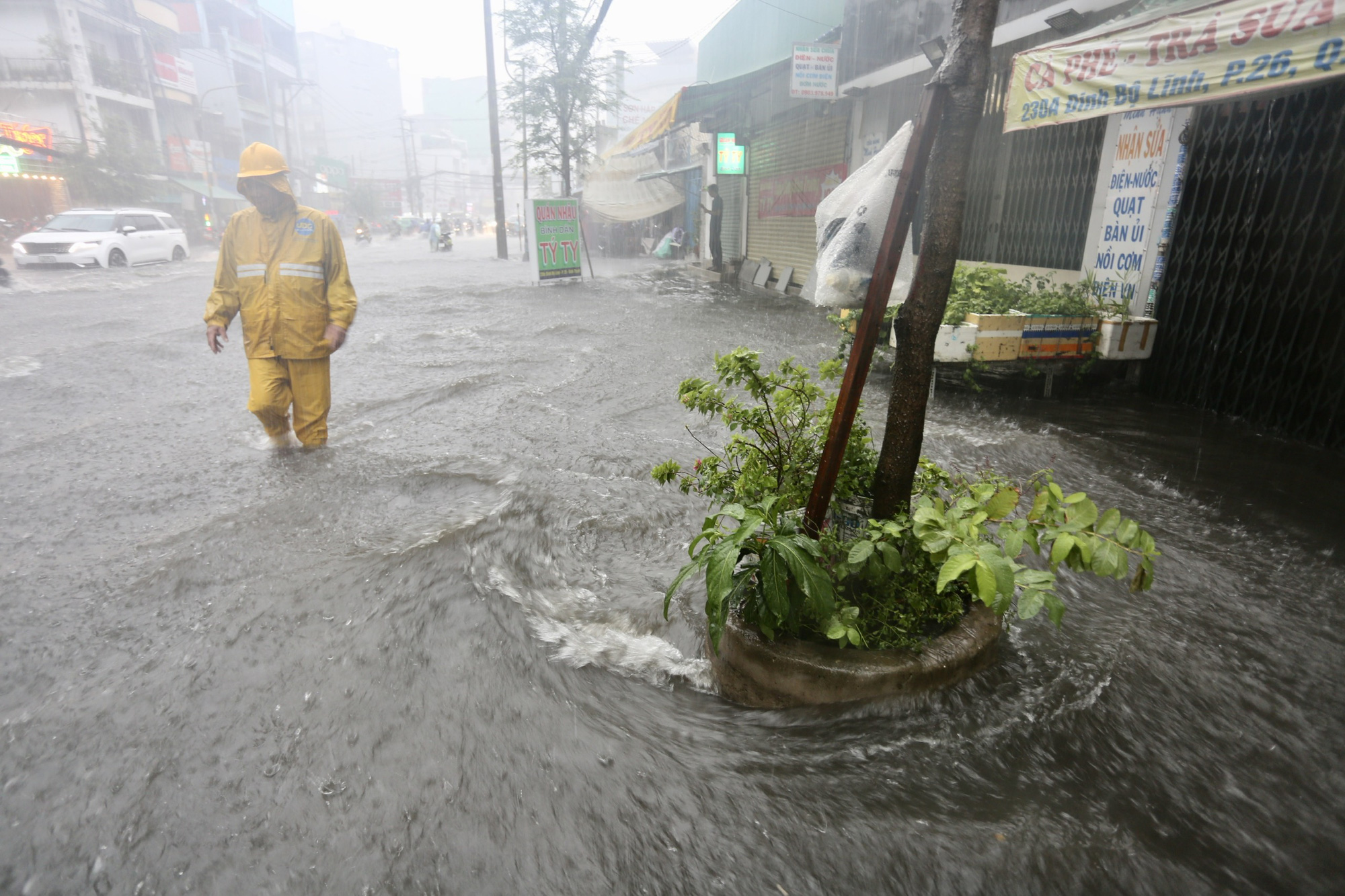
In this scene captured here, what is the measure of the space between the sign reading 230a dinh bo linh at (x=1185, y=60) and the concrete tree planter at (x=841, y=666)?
365cm

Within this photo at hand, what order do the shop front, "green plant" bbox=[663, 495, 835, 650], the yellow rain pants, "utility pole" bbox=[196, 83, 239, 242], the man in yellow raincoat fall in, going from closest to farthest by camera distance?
"green plant" bbox=[663, 495, 835, 650] < the man in yellow raincoat < the yellow rain pants < the shop front < "utility pole" bbox=[196, 83, 239, 242]

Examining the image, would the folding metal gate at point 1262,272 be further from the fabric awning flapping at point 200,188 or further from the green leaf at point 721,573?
the fabric awning flapping at point 200,188

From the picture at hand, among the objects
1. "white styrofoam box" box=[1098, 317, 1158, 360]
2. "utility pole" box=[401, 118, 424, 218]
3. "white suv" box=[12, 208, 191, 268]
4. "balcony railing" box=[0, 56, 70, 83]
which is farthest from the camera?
"utility pole" box=[401, 118, 424, 218]

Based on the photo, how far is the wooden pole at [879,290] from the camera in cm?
229

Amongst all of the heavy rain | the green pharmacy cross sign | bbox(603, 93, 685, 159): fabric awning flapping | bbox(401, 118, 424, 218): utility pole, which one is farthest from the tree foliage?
bbox(401, 118, 424, 218): utility pole

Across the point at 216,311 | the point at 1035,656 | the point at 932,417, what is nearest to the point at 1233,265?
the point at 932,417

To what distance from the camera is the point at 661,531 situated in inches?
169

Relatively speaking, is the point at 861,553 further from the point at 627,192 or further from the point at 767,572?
the point at 627,192

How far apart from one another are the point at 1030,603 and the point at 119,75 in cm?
4703

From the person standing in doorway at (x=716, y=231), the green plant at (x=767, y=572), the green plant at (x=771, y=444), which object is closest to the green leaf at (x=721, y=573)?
the green plant at (x=767, y=572)

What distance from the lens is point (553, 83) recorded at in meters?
22.9

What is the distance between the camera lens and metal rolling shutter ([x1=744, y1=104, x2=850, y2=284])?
14.9 meters

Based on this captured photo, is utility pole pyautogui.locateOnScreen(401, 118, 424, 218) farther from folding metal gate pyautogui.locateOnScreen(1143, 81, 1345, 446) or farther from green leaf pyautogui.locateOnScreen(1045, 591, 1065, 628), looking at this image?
green leaf pyautogui.locateOnScreen(1045, 591, 1065, 628)

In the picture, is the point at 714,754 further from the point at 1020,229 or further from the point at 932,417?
the point at 1020,229
